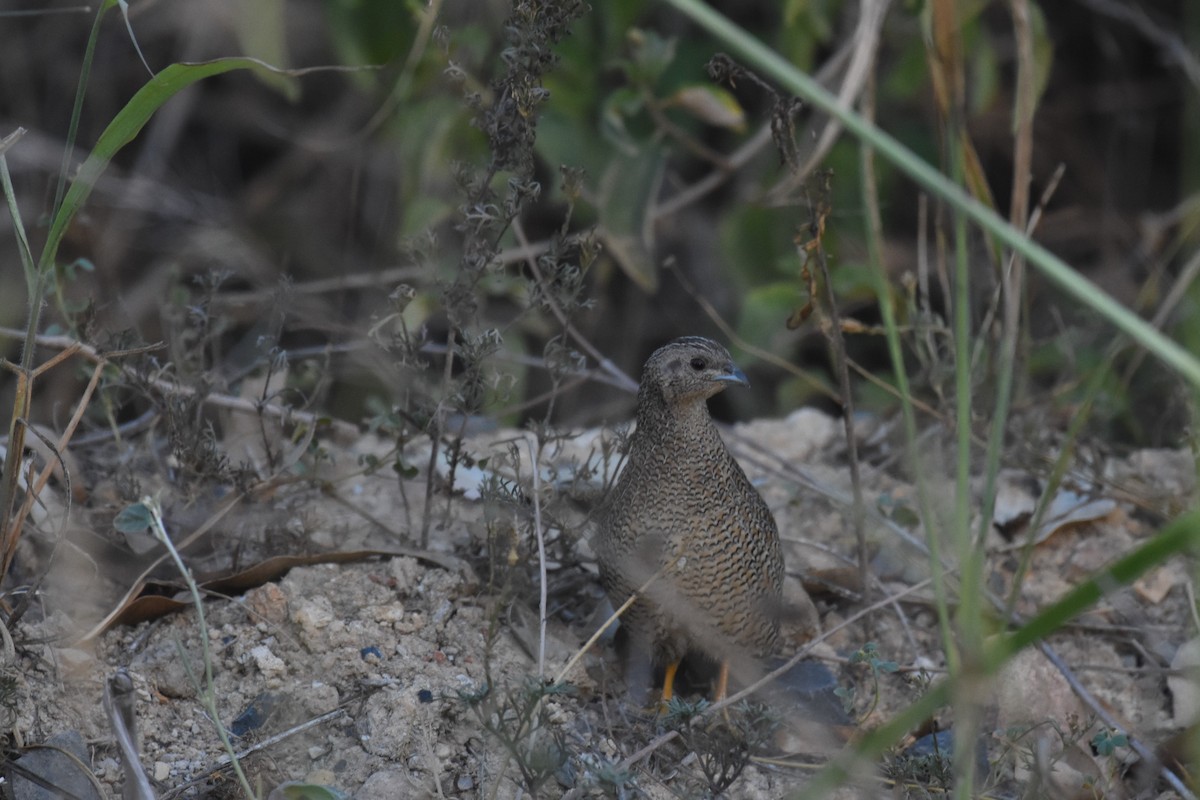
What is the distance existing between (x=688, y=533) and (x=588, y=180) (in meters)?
1.65

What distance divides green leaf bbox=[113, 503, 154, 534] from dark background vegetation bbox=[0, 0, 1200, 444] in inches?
36.8

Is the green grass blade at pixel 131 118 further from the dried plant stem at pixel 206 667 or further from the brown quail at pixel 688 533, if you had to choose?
the brown quail at pixel 688 533

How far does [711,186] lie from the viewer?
5.49 metres

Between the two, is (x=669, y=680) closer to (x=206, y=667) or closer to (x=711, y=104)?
(x=206, y=667)

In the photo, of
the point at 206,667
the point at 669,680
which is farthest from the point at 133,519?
the point at 669,680

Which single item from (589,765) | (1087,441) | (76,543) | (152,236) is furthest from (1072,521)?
(152,236)

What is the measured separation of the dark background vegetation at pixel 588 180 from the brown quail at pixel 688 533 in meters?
1.03

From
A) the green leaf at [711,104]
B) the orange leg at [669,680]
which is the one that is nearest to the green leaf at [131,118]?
the orange leg at [669,680]

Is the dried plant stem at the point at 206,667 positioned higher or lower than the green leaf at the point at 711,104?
lower

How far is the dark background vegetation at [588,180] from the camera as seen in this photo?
4797mm

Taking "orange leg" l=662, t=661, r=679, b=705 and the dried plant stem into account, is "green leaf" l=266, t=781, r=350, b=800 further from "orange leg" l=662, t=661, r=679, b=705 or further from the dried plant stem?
"orange leg" l=662, t=661, r=679, b=705

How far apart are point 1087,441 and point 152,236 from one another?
15.4 ft

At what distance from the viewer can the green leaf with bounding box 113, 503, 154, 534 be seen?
304 cm

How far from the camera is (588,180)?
452 cm
